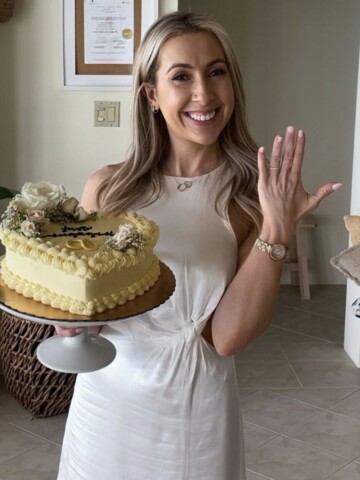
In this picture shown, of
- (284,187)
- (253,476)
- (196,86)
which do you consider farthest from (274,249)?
(253,476)

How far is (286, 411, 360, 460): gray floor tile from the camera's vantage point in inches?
109

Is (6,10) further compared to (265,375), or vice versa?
(265,375)

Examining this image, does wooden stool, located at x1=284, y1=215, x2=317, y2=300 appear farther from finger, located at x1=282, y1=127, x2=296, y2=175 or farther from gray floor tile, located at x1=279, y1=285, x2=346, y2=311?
finger, located at x1=282, y1=127, x2=296, y2=175

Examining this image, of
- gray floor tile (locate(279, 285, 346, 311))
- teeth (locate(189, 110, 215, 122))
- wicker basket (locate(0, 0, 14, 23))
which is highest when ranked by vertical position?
wicker basket (locate(0, 0, 14, 23))

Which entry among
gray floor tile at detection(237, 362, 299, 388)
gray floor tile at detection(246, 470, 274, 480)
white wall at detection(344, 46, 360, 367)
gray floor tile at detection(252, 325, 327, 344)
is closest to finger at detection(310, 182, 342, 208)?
gray floor tile at detection(246, 470, 274, 480)

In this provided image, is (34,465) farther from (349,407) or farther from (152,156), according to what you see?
(152,156)

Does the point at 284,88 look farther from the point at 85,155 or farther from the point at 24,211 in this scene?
the point at 24,211

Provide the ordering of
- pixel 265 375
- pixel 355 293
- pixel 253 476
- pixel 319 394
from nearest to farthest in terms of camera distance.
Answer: pixel 253 476 → pixel 319 394 → pixel 265 375 → pixel 355 293

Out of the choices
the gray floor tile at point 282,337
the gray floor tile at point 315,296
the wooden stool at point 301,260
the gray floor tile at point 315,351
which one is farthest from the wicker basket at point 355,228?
the wooden stool at point 301,260

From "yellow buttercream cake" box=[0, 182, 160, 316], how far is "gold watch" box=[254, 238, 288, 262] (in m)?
0.19

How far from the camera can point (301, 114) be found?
16.4 feet

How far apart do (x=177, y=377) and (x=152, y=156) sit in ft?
1.49

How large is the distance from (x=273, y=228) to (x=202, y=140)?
0.74 feet

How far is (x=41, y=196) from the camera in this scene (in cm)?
129
